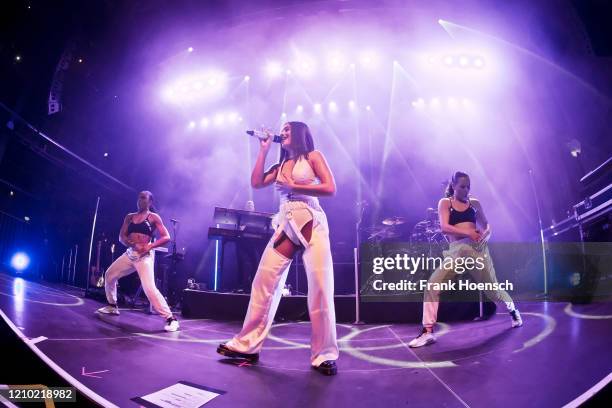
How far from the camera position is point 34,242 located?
8844 millimetres

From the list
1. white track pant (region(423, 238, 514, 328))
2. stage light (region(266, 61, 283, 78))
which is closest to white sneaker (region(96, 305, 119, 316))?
white track pant (region(423, 238, 514, 328))

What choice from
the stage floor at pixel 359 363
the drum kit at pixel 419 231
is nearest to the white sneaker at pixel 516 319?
the stage floor at pixel 359 363

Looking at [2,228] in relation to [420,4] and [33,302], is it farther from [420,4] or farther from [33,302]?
[420,4]

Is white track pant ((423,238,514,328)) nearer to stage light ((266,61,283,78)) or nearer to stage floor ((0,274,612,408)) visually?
stage floor ((0,274,612,408))

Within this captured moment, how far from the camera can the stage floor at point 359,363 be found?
1.92 meters

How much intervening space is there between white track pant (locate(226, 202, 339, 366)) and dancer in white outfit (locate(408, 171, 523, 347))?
155 cm

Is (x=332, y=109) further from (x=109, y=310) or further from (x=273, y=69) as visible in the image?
(x=109, y=310)

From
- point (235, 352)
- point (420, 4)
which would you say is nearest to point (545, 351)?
point (235, 352)

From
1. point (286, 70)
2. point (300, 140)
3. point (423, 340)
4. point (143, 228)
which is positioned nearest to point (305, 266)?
point (300, 140)

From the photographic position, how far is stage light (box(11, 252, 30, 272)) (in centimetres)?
866

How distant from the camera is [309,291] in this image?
2.62 metres

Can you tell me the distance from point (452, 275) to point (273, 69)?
7.98 m

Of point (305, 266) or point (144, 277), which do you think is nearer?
point (305, 266)

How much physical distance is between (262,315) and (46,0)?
6.31 metres
